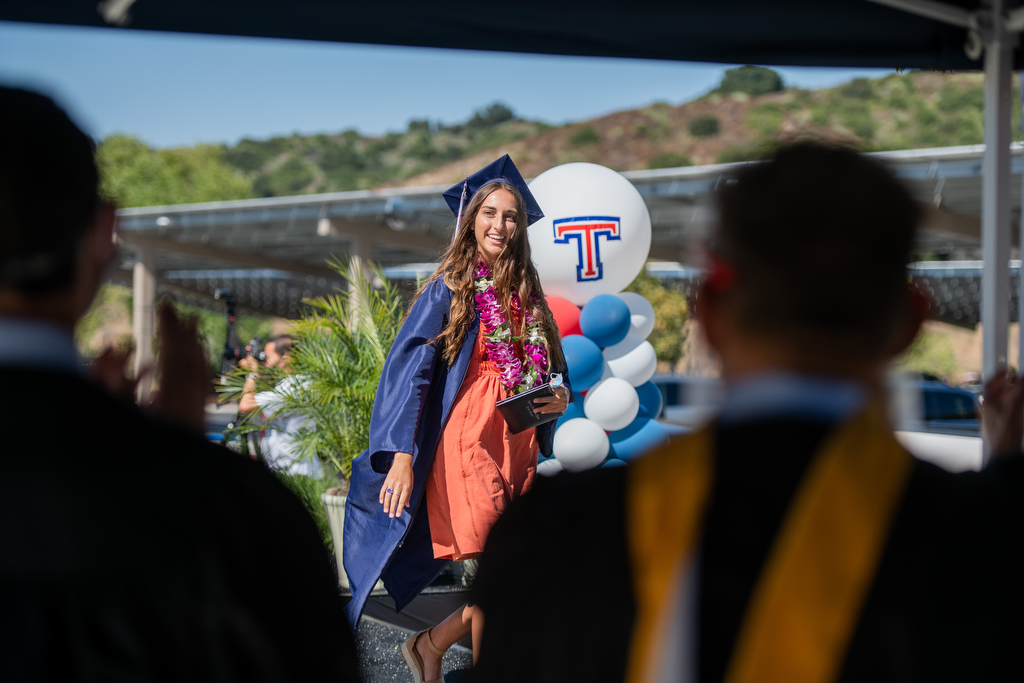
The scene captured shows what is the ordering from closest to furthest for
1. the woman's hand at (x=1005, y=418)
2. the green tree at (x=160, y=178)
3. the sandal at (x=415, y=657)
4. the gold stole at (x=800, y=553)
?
the gold stole at (x=800, y=553) < the woman's hand at (x=1005, y=418) < the sandal at (x=415, y=657) < the green tree at (x=160, y=178)

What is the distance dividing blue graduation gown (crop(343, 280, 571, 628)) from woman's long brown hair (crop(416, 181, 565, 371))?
0.11ft

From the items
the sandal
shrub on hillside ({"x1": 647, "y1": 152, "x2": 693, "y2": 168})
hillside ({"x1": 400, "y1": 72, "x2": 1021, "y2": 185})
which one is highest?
hillside ({"x1": 400, "y1": 72, "x2": 1021, "y2": 185})

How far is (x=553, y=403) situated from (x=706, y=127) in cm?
8628

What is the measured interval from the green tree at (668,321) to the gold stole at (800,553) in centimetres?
2271

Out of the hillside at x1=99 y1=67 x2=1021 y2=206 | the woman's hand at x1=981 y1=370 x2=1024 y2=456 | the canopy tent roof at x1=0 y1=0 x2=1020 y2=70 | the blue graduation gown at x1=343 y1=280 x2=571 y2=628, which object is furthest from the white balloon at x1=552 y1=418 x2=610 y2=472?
the hillside at x1=99 y1=67 x2=1021 y2=206

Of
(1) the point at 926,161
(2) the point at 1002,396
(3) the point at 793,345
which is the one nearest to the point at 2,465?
(3) the point at 793,345

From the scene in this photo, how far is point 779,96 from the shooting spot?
3364 inches

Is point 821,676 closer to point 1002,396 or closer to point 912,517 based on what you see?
point 912,517

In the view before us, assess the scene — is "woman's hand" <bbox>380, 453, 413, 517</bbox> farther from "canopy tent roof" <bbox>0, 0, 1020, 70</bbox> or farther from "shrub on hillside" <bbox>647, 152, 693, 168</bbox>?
"shrub on hillside" <bbox>647, 152, 693, 168</bbox>

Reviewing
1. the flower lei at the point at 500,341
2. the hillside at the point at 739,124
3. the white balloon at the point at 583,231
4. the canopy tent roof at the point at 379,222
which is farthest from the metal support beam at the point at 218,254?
the hillside at the point at 739,124

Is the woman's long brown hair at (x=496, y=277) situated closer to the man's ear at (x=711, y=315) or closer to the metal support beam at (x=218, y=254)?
the man's ear at (x=711, y=315)

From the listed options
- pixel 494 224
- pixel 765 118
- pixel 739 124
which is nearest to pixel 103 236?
pixel 494 224

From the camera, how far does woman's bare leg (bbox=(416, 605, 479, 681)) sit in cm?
293

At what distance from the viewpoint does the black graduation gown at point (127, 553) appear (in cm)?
89
